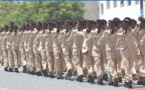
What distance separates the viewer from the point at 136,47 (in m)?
14.8

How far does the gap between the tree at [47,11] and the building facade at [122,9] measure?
3.42 metres

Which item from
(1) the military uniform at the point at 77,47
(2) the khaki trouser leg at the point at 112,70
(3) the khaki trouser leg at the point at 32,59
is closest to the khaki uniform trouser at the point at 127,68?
(2) the khaki trouser leg at the point at 112,70

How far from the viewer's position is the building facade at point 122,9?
48.9 m

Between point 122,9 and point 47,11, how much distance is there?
415 inches

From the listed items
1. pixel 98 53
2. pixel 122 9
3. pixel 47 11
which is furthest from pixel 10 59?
pixel 47 11

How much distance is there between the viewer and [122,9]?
54281mm

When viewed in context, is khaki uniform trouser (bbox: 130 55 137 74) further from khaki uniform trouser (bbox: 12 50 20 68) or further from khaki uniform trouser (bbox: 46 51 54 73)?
khaki uniform trouser (bbox: 12 50 20 68)

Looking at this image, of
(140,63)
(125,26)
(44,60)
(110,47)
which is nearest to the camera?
(125,26)

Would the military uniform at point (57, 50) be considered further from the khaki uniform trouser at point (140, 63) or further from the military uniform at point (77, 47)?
the khaki uniform trouser at point (140, 63)

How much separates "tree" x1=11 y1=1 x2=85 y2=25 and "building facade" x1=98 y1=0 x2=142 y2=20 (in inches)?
134

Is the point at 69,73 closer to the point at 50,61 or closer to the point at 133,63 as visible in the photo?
the point at 50,61

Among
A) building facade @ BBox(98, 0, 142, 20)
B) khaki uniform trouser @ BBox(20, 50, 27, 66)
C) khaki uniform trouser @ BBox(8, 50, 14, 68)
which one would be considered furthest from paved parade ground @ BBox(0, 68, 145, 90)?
building facade @ BBox(98, 0, 142, 20)

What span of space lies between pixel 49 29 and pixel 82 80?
2.85m

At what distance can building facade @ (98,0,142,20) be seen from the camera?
4891 centimetres
